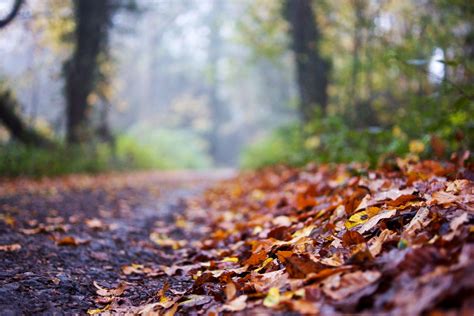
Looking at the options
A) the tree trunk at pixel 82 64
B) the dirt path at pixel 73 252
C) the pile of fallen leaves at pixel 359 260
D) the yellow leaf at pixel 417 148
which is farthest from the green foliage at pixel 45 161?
the yellow leaf at pixel 417 148

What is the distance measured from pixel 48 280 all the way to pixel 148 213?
263 cm

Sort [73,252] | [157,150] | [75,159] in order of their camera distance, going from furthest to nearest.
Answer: [157,150], [75,159], [73,252]

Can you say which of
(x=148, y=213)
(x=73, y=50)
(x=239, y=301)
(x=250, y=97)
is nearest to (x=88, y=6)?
(x=73, y=50)

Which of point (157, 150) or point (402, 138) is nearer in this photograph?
point (402, 138)

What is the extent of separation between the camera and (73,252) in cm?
254

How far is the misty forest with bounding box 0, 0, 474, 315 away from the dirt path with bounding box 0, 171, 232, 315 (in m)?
0.01

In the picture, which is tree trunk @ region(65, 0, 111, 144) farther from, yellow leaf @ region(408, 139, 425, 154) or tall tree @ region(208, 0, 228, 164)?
tall tree @ region(208, 0, 228, 164)

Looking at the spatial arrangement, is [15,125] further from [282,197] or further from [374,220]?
[374,220]

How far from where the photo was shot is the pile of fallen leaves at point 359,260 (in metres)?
1.14

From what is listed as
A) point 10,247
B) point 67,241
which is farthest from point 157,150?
point 10,247

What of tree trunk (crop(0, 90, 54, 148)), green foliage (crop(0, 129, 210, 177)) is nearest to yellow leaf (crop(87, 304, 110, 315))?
green foliage (crop(0, 129, 210, 177))

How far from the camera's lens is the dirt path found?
1.83 m

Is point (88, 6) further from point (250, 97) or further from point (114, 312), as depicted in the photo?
point (250, 97)

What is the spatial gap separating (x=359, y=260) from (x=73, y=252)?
1.86 meters
